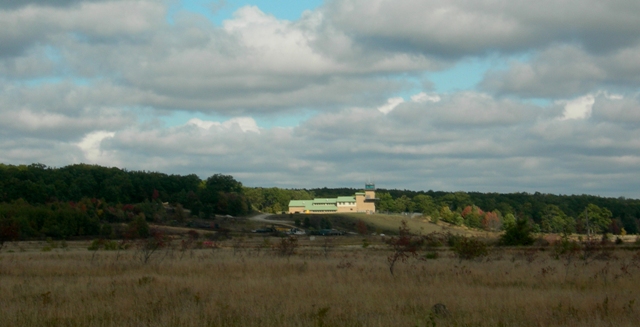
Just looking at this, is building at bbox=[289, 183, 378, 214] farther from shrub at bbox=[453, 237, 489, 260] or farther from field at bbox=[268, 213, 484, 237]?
shrub at bbox=[453, 237, 489, 260]

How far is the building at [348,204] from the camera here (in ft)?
534

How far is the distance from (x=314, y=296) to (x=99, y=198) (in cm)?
13078

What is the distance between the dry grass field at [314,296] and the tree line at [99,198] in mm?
63414

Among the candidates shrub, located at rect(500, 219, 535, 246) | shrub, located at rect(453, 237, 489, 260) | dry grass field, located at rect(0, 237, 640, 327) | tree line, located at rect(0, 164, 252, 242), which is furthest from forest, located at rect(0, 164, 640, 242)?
dry grass field, located at rect(0, 237, 640, 327)

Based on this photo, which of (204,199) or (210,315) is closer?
(210,315)

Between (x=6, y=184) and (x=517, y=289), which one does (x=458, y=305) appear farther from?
(x=6, y=184)

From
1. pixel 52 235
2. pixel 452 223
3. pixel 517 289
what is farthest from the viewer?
pixel 452 223

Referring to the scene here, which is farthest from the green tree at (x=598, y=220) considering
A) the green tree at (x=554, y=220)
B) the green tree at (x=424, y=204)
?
the green tree at (x=424, y=204)

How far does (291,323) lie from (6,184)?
408ft

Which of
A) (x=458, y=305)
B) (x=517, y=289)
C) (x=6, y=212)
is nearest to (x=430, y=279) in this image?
(x=517, y=289)

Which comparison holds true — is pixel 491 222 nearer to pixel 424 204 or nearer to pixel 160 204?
pixel 424 204

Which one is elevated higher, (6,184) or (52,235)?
(6,184)

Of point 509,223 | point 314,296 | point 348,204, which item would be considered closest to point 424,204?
point 348,204

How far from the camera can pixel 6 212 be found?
84688 millimetres
